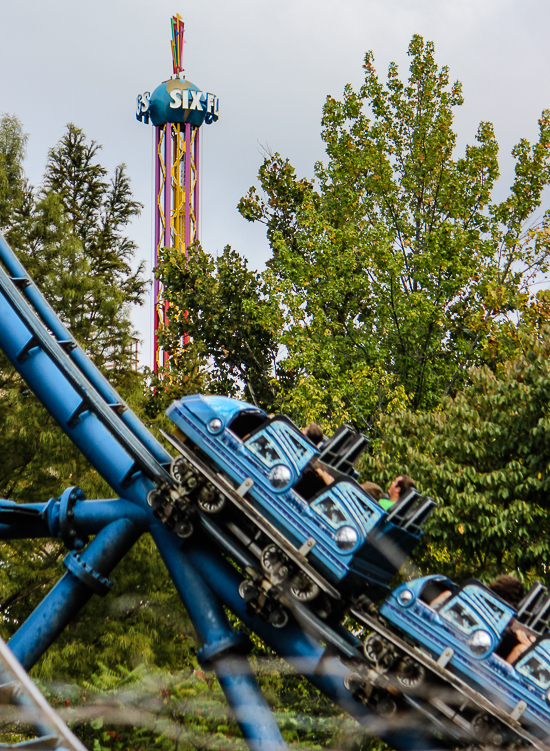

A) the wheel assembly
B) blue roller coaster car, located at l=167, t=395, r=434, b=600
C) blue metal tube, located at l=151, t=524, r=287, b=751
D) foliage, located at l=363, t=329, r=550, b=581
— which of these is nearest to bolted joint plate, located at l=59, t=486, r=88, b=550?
blue metal tube, located at l=151, t=524, r=287, b=751

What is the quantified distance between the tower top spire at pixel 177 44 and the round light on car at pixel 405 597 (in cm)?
2065

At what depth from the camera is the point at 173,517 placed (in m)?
4.89

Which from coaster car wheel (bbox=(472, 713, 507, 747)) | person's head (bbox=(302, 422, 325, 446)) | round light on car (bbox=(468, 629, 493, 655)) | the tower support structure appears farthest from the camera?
the tower support structure

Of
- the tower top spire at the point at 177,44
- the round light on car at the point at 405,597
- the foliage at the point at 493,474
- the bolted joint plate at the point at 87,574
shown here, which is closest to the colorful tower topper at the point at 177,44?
the tower top spire at the point at 177,44

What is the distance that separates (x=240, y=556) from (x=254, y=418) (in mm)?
835

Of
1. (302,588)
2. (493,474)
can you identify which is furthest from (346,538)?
(493,474)

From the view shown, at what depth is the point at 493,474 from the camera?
7203 mm

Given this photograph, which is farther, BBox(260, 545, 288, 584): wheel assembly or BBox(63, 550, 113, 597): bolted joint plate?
BBox(63, 550, 113, 597): bolted joint plate

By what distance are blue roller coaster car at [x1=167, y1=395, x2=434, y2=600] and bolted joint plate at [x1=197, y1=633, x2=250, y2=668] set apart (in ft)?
1.64

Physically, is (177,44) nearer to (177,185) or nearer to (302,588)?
(177,185)

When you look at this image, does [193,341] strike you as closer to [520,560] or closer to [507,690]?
[520,560]

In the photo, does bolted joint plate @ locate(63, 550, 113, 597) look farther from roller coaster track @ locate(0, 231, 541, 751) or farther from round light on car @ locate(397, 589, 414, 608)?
round light on car @ locate(397, 589, 414, 608)

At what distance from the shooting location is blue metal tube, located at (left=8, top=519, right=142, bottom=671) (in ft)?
15.7

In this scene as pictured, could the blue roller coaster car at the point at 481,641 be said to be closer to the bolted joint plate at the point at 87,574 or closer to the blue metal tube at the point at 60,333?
the bolted joint plate at the point at 87,574
